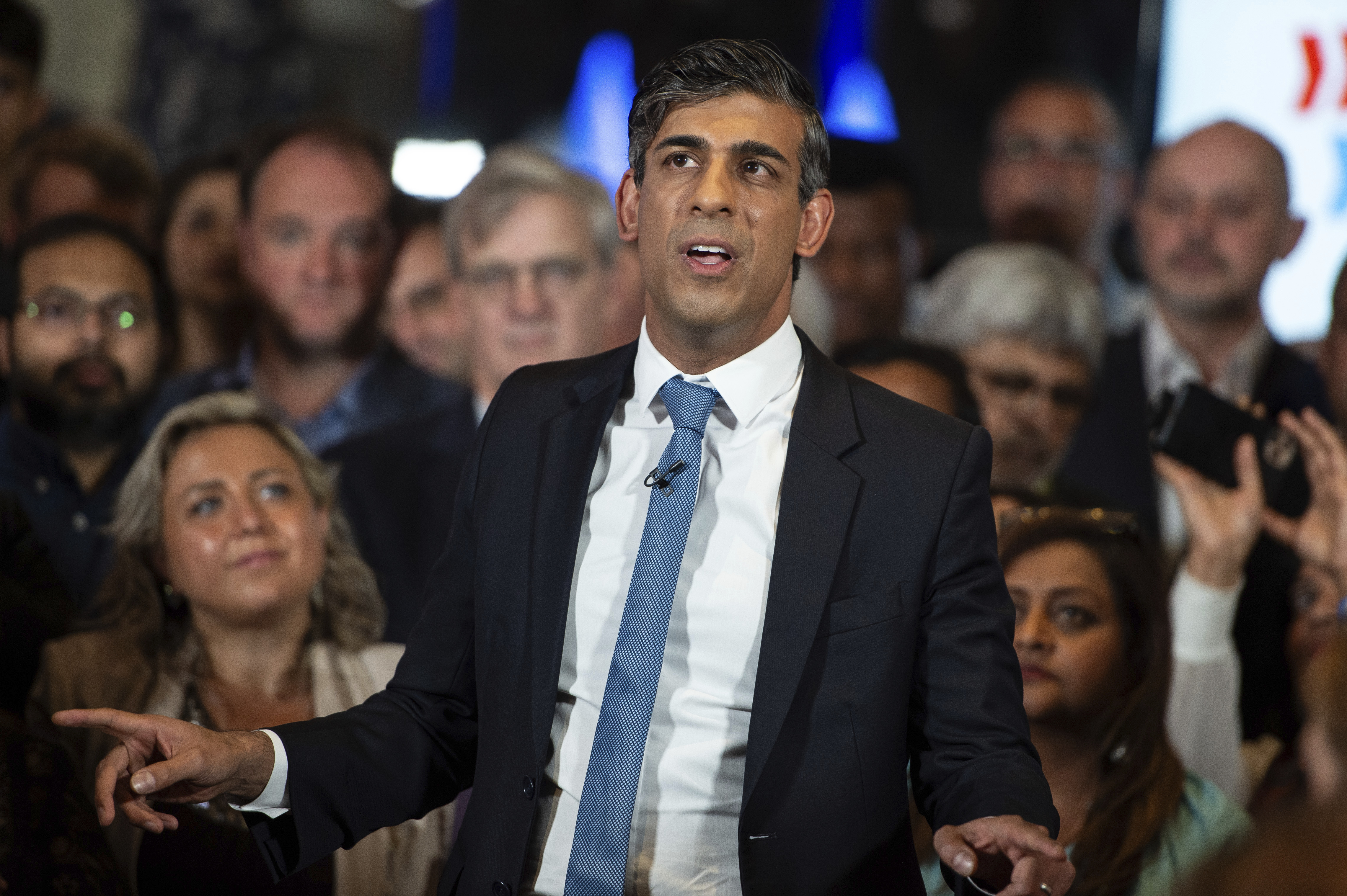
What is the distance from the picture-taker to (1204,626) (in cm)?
298

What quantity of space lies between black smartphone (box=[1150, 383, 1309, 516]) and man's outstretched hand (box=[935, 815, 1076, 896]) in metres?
1.83

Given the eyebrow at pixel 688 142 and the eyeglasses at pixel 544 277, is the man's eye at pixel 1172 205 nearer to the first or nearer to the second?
the eyeglasses at pixel 544 277

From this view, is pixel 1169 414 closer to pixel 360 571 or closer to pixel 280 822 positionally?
pixel 360 571

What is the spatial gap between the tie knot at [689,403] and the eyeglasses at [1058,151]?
3129 mm

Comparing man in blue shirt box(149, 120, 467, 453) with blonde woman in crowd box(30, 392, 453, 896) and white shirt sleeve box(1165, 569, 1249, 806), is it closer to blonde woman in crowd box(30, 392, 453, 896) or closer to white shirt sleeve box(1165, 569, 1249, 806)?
blonde woman in crowd box(30, 392, 453, 896)

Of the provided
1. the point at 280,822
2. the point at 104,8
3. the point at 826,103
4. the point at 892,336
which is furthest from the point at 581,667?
the point at 826,103

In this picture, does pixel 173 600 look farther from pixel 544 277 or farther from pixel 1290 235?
pixel 1290 235

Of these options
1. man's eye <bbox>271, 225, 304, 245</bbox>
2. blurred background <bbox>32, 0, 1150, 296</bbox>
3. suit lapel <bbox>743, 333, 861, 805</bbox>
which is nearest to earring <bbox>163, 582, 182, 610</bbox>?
man's eye <bbox>271, 225, 304, 245</bbox>

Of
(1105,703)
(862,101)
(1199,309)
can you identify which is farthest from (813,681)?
(862,101)

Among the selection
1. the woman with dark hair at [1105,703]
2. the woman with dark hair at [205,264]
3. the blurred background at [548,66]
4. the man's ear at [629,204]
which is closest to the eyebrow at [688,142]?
the man's ear at [629,204]

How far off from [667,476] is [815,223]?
15.9 inches

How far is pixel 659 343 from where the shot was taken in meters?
1.77

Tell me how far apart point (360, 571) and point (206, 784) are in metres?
1.43

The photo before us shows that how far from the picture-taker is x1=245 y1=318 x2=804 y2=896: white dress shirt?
1620mm
